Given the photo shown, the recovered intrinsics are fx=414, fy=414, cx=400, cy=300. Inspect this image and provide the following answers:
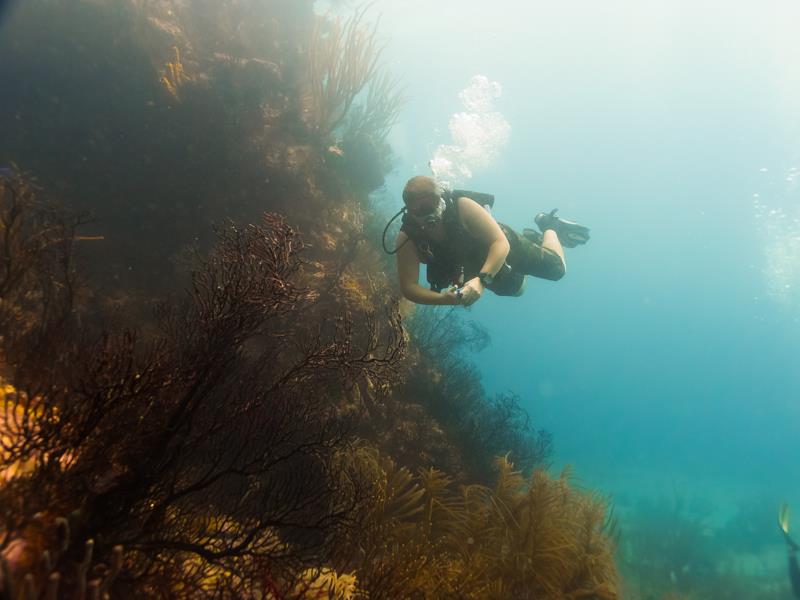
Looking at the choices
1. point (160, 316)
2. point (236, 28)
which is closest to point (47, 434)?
point (160, 316)

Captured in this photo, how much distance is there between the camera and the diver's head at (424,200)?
473 cm

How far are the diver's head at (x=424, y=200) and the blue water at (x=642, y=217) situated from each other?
14.5 m

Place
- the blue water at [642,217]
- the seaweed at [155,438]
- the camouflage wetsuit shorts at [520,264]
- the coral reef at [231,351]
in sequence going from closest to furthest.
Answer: the seaweed at [155,438] → the coral reef at [231,351] → the camouflage wetsuit shorts at [520,264] → the blue water at [642,217]

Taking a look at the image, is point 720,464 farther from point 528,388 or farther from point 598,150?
point 598,150

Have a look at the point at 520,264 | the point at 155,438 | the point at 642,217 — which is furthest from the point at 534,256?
the point at 642,217

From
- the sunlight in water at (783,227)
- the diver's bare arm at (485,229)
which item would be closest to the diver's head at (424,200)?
the diver's bare arm at (485,229)

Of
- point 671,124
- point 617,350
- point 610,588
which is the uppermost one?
point 671,124

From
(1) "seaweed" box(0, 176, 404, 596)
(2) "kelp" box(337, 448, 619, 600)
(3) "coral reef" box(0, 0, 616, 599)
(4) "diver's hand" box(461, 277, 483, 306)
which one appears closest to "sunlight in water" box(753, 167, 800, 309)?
(3) "coral reef" box(0, 0, 616, 599)

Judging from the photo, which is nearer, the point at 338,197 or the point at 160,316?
the point at 160,316

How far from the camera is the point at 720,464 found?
7344 centimetres

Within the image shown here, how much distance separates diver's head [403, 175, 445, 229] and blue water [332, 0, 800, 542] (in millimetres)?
14477

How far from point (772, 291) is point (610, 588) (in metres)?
97.2

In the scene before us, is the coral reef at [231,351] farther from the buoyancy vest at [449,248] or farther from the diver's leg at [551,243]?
the diver's leg at [551,243]

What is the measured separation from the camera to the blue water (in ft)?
130
